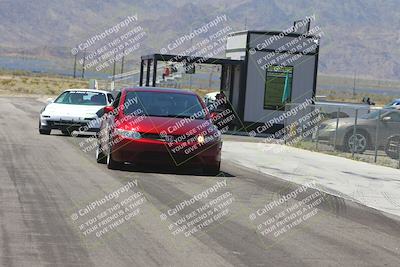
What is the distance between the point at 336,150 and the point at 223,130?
10.2 metres

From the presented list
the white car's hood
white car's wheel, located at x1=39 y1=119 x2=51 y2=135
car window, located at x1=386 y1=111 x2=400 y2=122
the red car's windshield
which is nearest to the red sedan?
the red car's windshield

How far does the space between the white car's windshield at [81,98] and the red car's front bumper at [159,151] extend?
954 centimetres

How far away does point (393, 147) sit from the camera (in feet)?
74.6

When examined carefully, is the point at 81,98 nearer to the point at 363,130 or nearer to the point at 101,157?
the point at 363,130

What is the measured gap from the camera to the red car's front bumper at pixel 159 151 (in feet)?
48.7

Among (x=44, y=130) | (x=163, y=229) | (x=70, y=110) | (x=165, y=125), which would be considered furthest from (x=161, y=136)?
(x=44, y=130)

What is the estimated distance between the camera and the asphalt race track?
8102 millimetres

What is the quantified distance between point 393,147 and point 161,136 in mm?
9766

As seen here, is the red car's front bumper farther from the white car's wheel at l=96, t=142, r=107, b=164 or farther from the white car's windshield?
the white car's windshield

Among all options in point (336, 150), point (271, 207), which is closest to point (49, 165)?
point (271, 207)

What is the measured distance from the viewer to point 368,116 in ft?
80.8

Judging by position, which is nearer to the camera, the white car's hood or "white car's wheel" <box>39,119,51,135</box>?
the white car's hood

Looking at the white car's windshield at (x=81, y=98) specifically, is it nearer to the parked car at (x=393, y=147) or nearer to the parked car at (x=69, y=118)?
the parked car at (x=69, y=118)

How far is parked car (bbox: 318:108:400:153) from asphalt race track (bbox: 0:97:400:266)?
28.1 feet
